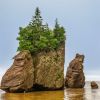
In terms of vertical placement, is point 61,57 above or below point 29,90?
above

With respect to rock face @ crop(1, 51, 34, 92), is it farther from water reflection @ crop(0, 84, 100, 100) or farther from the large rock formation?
water reflection @ crop(0, 84, 100, 100)

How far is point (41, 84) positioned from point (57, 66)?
5270 millimetres

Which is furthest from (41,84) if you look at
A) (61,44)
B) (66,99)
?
(66,99)

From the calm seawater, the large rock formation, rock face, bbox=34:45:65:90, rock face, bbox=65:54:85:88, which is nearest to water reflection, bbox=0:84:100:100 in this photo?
the calm seawater

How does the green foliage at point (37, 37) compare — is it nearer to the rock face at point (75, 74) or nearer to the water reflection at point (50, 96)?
the rock face at point (75, 74)

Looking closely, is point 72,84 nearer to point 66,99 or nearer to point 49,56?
point 49,56

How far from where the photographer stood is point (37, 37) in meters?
80.4

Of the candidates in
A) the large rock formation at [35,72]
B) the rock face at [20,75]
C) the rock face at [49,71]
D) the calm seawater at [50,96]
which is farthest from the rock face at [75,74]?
the calm seawater at [50,96]

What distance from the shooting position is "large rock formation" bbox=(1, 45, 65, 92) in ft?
236

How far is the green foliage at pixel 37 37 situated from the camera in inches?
3118

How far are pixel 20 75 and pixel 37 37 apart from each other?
11216mm

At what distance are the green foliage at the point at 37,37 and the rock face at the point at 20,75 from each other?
12.7ft

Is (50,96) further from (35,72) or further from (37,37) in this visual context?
(37,37)

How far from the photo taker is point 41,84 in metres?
78.0
